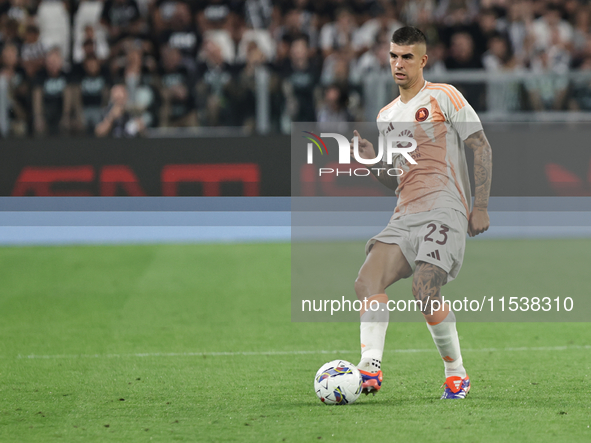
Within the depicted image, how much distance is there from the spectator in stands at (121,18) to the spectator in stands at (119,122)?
1625 millimetres

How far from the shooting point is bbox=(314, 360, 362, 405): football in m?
4.71

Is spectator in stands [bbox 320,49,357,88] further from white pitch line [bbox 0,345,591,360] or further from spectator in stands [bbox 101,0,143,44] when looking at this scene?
white pitch line [bbox 0,345,591,360]

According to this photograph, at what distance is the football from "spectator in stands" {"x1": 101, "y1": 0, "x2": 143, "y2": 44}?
35.0 ft

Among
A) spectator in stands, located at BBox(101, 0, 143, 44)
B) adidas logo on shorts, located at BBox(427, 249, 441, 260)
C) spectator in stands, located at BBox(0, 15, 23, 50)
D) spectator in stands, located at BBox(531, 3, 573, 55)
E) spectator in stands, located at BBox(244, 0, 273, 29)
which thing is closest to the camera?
adidas logo on shorts, located at BBox(427, 249, 441, 260)

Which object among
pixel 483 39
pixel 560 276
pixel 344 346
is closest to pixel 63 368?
pixel 344 346

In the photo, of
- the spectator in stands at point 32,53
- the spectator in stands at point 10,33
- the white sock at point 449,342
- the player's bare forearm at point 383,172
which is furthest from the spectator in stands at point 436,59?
the white sock at point 449,342

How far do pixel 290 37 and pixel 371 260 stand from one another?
375 inches

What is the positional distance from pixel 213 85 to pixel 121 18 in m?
2.84

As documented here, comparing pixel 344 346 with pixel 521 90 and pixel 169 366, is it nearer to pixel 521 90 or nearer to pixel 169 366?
pixel 169 366

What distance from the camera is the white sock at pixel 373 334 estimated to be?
4.74m

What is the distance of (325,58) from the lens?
1334 centimetres

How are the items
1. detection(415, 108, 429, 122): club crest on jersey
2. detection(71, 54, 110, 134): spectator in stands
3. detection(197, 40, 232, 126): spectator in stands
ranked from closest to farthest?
detection(415, 108, 429, 122): club crest on jersey < detection(197, 40, 232, 126): spectator in stands < detection(71, 54, 110, 134): spectator in stands

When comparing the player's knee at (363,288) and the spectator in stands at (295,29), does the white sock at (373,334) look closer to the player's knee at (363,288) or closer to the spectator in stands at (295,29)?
the player's knee at (363,288)

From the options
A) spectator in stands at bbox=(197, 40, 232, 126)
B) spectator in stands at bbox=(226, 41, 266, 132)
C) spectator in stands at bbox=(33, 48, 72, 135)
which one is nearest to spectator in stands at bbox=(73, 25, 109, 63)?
spectator in stands at bbox=(33, 48, 72, 135)
